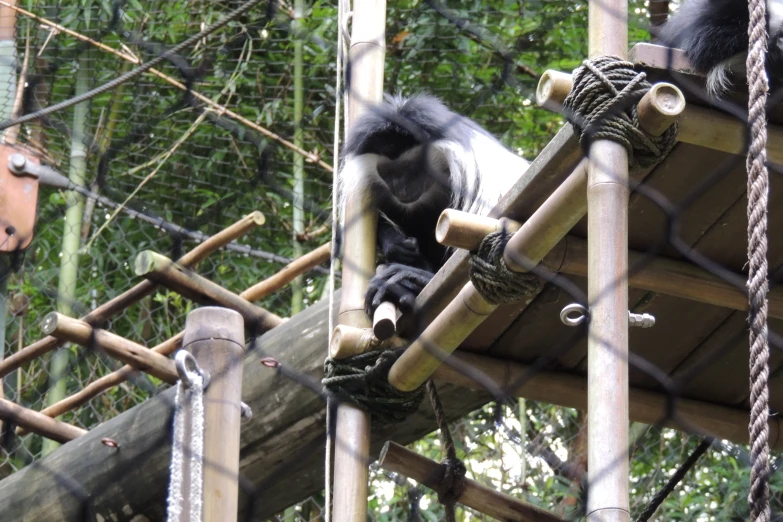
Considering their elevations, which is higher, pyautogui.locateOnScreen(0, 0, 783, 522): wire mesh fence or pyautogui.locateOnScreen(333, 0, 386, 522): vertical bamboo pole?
pyautogui.locateOnScreen(0, 0, 783, 522): wire mesh fence

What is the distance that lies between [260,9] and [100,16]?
1.43 feet

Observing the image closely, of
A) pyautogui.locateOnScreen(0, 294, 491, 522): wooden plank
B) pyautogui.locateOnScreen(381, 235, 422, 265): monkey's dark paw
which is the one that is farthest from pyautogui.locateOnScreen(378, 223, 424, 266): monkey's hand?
pyautogui.locateOnScreen(0, 294, 491, 522): wooden plank

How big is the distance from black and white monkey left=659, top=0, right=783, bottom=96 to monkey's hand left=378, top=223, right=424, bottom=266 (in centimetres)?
49

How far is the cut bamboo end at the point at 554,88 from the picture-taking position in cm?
93

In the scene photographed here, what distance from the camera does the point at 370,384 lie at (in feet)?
4.07

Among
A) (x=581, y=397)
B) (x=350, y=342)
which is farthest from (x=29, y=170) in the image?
(x=581, y=397)

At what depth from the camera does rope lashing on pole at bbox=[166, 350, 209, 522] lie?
1.06 metres

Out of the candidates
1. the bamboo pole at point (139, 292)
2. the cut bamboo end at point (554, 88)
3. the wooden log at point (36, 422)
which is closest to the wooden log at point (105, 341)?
the bamboo pole at point (139, 292)

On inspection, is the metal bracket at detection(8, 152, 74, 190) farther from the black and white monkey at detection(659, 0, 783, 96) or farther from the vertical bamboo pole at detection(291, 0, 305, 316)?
the black and white monkey at detection(659, 0, 783, 96)

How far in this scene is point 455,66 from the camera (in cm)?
265

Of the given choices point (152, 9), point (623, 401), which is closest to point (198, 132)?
point (152, 9)

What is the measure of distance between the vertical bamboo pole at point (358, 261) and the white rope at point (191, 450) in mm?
176

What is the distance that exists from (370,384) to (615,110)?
19.2 inches

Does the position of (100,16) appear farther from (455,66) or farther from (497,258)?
(497,258)
